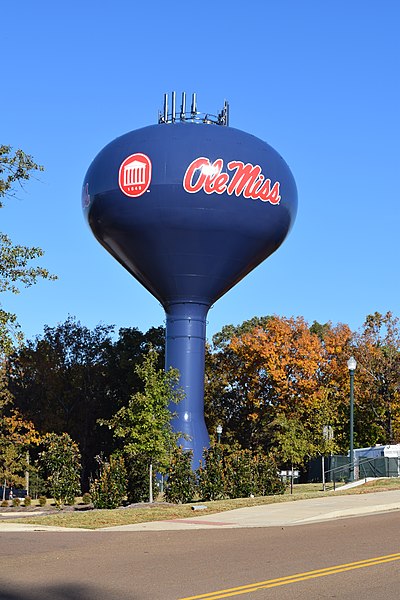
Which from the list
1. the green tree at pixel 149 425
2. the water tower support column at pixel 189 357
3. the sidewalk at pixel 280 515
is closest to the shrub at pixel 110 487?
the green tree at pixel 149 425

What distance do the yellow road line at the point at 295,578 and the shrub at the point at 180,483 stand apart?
1540cm

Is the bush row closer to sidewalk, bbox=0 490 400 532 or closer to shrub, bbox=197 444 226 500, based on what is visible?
shrub, bbox=197 444 226 500

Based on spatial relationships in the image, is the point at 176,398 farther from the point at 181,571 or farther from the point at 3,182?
the point at 181,571

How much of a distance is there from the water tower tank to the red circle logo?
4 cm

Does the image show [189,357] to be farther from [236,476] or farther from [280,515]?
[280,515]

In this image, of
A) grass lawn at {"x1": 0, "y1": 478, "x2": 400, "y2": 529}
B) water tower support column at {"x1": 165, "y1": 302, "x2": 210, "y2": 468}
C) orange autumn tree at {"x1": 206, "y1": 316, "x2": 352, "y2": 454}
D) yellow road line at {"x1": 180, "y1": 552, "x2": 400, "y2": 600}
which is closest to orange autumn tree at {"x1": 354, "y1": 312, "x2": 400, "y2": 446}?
orange autumn tree at {"x1": 206, "y1": 316, "x2": 352, "y2": 454}

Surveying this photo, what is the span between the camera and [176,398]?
3159cm

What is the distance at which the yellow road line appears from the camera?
393 inches

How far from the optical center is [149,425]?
28859 millimetres

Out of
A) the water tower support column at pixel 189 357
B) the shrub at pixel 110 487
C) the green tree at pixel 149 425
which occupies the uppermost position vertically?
the water tower support column at pixel 189 357

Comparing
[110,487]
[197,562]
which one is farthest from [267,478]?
[197,562]

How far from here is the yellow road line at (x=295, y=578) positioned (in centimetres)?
998

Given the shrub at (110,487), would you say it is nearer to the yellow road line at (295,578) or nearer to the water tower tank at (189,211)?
the water tower tank at (189,211)

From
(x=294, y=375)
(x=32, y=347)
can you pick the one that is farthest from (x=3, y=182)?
(x=32, y=347)
